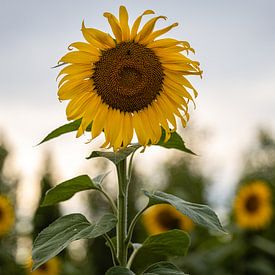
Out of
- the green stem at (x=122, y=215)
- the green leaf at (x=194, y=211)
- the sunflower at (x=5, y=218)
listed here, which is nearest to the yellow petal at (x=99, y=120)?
the green stem at (x=122, y=215)

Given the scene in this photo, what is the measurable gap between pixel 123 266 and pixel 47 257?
27 centimetres

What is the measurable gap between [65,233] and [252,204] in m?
5.29

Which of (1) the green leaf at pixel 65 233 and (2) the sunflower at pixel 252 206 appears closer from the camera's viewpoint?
(1) the green leaf at pixel 65 233

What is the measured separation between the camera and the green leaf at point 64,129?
Answer: 2.01 meters

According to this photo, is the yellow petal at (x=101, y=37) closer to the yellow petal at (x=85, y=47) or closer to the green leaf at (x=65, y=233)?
the yellow petal at (x=85, y=47)

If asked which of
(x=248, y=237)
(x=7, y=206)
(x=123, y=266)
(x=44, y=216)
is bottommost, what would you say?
(x=44, y=216)

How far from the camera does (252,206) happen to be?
7020 millimetres

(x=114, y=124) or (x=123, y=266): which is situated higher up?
(x=114, y=124)

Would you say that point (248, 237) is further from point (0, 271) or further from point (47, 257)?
point (47, 257)

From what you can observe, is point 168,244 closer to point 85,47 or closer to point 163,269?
point 163,269

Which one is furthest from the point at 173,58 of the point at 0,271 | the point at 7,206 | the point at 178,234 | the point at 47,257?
the point at 0,271

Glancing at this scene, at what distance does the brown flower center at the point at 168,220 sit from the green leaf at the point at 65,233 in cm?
428

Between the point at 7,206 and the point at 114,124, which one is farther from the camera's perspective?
the point at 7,206

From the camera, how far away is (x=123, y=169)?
6.69 ft
